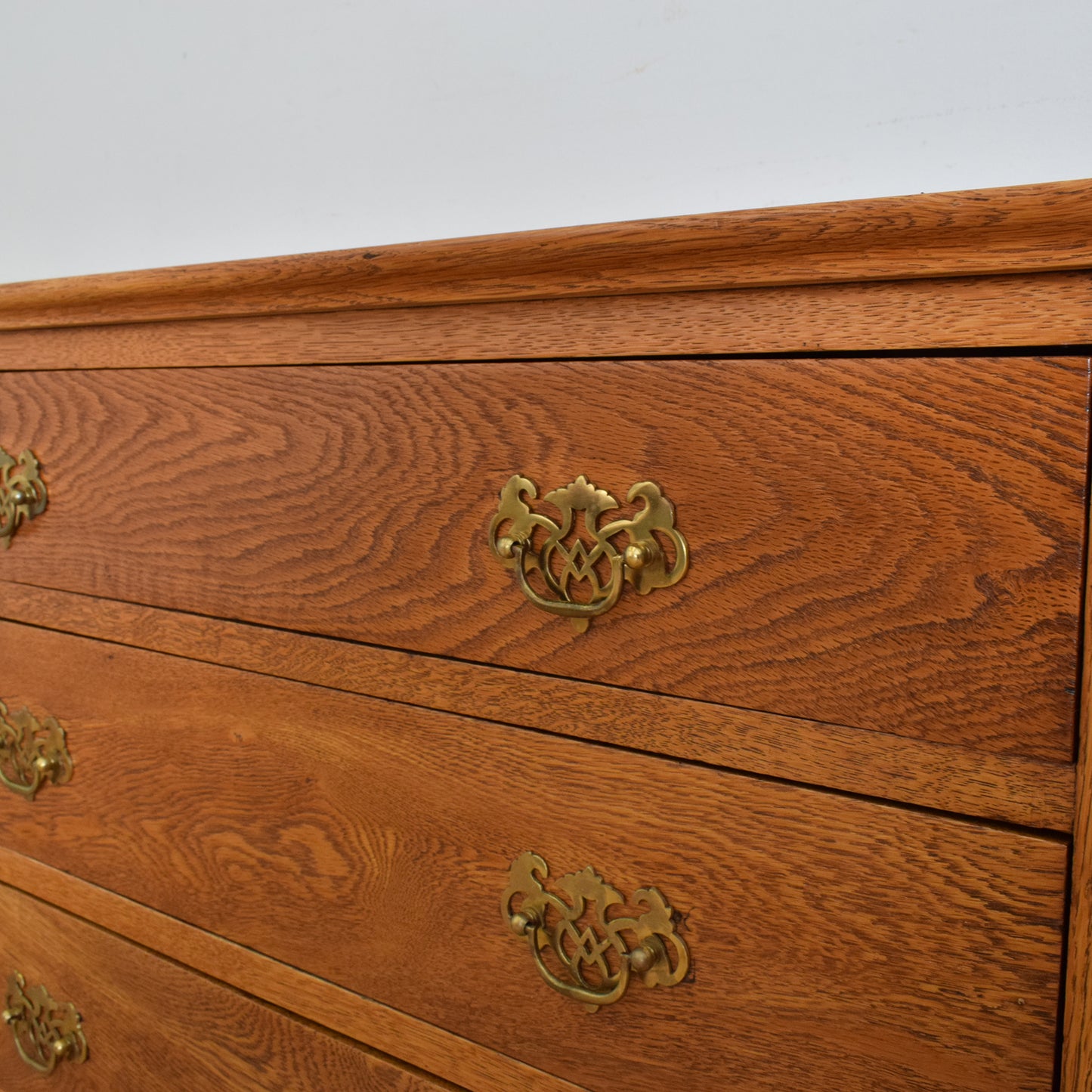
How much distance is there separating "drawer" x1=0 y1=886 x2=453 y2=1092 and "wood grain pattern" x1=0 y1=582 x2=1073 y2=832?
26 cm

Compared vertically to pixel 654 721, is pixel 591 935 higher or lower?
lower

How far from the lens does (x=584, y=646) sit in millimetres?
572

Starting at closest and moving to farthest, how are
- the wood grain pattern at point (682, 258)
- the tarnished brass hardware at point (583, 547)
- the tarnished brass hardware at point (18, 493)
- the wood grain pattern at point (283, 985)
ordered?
the wood grain pattern at point (682, 258) → the tarnished brass hardware at point (583, 547) → the wood grain pattern at point (283, 985) → the tarnished brass hardware at point (18, 493)

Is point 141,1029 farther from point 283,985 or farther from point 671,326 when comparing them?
point 671,326

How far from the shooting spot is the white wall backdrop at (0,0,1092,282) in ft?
2.88

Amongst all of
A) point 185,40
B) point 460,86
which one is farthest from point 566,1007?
point 185,40

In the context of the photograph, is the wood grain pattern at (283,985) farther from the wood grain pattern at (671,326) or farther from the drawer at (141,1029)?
the wood grain pattern at (671,326)

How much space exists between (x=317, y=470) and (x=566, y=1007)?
0.36m

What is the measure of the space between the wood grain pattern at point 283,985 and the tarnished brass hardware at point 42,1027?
0.09 meters

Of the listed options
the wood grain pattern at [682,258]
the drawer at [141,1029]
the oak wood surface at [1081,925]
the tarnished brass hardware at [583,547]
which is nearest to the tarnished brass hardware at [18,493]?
the wood grain pattern at [682,258]

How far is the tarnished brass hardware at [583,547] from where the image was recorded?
529mm

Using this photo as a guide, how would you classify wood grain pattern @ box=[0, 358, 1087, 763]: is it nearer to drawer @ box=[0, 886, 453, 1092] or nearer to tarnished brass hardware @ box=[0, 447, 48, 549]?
tarnished brass hardware @ box=[0, 447, 48, 549]

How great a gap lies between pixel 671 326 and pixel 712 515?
3.8 inches

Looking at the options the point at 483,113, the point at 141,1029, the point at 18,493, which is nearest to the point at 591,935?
the point at 141,1029
